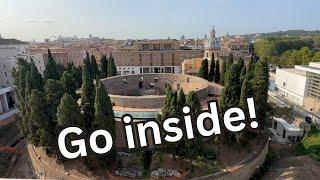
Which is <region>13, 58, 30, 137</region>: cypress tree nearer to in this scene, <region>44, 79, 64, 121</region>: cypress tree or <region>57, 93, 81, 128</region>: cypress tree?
<region>44, 79, 64, 121</region>: cypress tree

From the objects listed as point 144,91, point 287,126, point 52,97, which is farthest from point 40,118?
point 287,126

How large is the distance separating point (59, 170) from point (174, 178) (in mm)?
7600

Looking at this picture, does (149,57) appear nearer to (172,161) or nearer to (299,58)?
(299,58)

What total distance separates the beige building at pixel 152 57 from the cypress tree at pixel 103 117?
45.1 meters

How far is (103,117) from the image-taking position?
15.6 meters

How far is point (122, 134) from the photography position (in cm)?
1956

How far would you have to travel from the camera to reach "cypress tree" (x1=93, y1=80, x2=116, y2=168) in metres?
15.6

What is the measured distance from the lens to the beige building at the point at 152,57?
6041 centimetres

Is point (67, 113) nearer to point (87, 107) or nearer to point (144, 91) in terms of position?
point (87, 107)

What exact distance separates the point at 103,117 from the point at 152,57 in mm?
45904

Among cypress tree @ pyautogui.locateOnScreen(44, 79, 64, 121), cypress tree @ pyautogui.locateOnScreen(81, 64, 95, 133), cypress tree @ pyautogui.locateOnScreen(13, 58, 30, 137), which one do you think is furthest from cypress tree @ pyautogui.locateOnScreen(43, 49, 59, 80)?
cypress tree @ pyautogui.locateOnScreen(81, 64, 95, 133)

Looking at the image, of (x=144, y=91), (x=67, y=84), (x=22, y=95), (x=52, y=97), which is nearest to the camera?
(x=52, y=97)

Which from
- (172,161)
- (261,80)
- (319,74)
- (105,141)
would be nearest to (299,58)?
(319,74)

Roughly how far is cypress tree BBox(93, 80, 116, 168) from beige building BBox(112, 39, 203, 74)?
4513 cm
